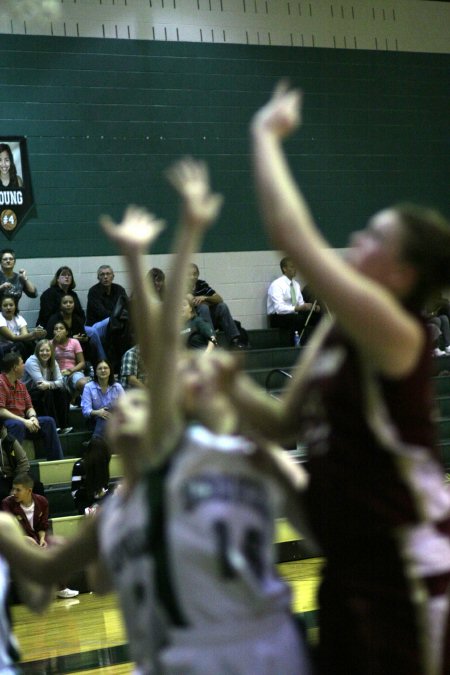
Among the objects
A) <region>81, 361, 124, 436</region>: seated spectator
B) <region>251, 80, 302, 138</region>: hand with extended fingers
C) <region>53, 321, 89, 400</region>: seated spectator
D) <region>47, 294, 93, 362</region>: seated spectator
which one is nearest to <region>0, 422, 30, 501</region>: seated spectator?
<region>81, 361, 124, 436</region>: seated spectator

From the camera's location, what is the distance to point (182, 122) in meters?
12.1

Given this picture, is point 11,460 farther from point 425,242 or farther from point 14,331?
point 425,242

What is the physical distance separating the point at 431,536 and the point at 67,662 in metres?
3.56

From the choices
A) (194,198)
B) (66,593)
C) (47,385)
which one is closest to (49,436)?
(47,385)

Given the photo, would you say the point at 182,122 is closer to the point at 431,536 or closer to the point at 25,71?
the point at 25,71

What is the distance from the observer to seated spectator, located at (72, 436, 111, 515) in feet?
25.5

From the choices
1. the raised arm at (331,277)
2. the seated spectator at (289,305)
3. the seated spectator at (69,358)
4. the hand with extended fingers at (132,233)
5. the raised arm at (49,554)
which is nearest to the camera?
the raised arm at (331,277)

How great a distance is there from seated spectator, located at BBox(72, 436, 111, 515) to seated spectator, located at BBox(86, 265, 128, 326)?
308 cm

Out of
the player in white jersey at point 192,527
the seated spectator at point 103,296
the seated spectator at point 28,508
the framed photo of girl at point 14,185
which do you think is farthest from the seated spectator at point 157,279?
the player in white jersey at point 192,527

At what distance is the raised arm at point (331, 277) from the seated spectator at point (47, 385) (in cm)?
774

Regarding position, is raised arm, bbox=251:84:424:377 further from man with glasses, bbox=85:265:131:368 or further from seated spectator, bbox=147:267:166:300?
man with glasses, bbox=85:265:131:368

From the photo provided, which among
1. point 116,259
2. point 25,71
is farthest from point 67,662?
point 25,71

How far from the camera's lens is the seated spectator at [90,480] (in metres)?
7.77

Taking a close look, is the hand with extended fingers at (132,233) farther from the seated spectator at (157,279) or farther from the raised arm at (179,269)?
the seated spectator at (157,279)
